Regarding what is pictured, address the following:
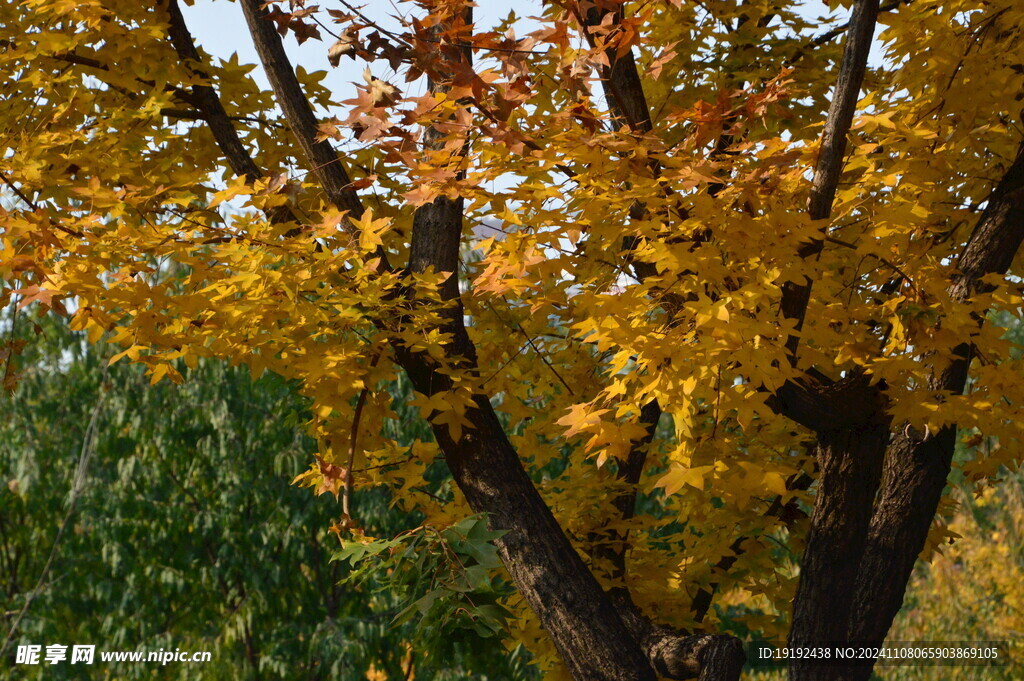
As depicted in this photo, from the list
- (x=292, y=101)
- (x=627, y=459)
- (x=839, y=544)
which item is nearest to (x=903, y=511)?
(x=839, y=544)

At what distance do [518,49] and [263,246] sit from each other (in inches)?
31.1

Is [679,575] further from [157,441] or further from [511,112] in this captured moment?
[157,441]

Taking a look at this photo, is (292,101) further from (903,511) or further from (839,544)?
(903,511)

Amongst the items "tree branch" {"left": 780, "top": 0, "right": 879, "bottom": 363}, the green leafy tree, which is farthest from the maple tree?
the green leafy tree

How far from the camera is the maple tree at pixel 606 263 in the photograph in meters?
2.02

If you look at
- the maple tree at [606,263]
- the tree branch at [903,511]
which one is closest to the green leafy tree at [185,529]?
the maple tree at [606,263]

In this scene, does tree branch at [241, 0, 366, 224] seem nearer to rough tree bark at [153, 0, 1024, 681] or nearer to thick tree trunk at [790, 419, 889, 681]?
rough tree bark at [153, 0, 1024, 681]

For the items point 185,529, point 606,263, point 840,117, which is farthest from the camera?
point 185,529

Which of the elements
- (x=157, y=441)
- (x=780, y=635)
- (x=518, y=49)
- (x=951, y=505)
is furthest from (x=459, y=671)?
(x=518, y=49)

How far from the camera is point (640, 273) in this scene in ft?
9.79

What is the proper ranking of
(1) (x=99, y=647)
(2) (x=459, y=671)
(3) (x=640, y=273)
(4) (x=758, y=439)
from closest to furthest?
(3) (x=640, y=273), (4) (x=758, y=439), (2) (x=459, y=671), (1) (x=99, y=647)

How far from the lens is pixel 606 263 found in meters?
2.57

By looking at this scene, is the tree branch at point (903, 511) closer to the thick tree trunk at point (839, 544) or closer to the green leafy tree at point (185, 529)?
the thick tree trunk at point (839, 544)

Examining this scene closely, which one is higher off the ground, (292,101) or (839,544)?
(292,101)
